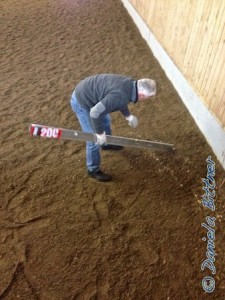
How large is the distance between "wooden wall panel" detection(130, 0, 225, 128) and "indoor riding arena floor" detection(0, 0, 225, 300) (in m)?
0.64

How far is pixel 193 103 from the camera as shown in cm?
529

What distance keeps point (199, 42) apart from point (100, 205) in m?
3.17

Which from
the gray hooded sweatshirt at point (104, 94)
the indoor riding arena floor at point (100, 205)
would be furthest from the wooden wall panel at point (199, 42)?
the gray hooded sweatshirt at point (104, 94)

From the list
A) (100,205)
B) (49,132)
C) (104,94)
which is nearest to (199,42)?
(104,94)

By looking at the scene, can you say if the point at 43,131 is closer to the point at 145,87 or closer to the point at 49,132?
the point at 49,132

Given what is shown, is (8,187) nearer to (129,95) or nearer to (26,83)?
(129,95)

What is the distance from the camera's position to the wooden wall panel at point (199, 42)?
14.3 feet

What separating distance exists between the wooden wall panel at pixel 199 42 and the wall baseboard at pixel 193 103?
11 centimetres

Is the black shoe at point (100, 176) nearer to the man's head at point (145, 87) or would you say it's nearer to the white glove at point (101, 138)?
the white glove at point (101, 138)

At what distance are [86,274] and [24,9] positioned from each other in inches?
350

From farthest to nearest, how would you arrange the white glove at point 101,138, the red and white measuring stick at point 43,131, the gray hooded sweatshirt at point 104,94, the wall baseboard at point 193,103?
the wall baseboard at point 193,103
the white glove at point 101,138
the red and white measuring stick at point 43,131
the gray hooded sweatshirt at point 104,94

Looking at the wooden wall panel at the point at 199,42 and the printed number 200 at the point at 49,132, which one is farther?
the wooden wall panel at the point at 199,42

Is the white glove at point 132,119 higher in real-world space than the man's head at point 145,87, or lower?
lower

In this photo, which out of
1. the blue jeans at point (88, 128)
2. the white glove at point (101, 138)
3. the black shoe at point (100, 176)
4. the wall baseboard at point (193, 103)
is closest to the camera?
the white glove at point (101, 138)
